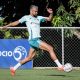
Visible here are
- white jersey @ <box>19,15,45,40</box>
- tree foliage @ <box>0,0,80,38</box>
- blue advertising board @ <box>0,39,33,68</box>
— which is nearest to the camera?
white jersey @ <box>19,15,45,40</box>

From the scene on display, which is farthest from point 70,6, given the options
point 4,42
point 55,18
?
point 4,42

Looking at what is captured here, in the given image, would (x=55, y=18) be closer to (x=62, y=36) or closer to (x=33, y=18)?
(x=62, y=36)

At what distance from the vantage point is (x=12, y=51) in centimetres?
1642

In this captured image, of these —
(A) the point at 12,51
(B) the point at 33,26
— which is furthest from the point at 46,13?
(B) the point at 33,26

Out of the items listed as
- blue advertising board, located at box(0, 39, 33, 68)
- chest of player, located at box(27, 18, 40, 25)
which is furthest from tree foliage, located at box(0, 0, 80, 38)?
chest of player, located at box(27, 18, 40, 25)

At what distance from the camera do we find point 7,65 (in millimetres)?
16328

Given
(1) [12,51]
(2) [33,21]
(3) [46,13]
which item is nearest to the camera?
(2) [33,21]

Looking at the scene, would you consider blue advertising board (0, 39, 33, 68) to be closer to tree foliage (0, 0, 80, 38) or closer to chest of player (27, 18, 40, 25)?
tree foliage (0, 0, 80, 38)

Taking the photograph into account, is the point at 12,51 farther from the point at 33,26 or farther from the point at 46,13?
the point at 33,26

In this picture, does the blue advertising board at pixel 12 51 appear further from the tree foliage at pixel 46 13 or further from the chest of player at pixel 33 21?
the chest of player at pixel 33 21

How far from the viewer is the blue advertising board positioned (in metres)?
16.3

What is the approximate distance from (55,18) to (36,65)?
2159 millimetres

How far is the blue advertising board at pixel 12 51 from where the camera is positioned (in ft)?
53.6

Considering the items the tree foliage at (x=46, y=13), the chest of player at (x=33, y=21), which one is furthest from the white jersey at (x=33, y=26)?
the tree foliage at (x=46, y=13)
